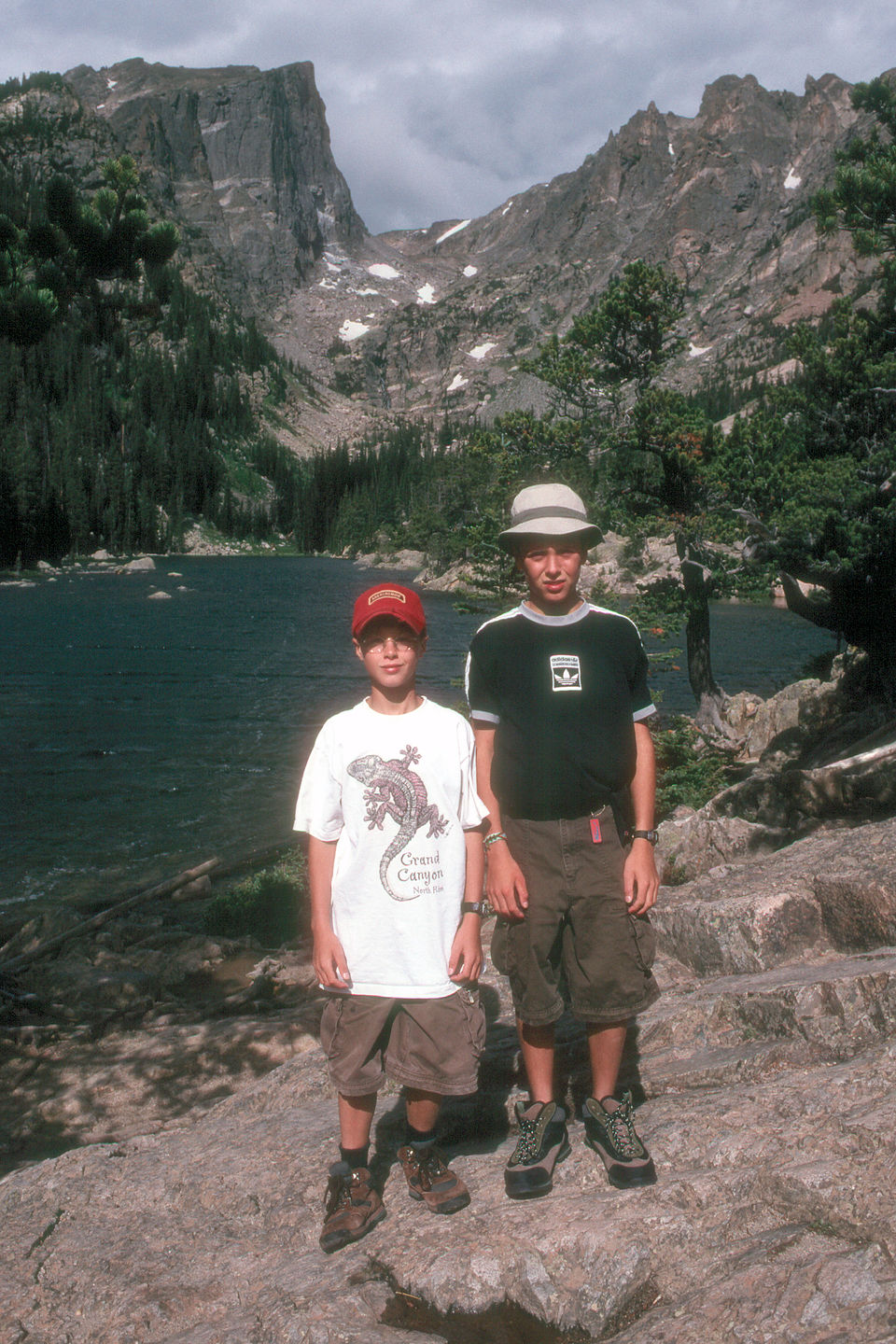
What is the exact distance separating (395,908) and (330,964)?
309mm

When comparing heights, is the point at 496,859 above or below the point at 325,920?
above

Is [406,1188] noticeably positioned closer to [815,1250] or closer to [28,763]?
[815,1250]

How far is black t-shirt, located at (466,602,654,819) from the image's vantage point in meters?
3.30

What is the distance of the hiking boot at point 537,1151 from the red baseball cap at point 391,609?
6.09ft

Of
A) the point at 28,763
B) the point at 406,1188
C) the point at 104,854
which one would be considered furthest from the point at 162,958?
the point at 28,763

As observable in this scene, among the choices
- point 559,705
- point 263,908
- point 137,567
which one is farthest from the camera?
point 137,567

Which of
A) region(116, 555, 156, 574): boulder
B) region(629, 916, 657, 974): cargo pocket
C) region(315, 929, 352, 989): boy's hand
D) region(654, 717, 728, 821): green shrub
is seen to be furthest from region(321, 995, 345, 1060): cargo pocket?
region(116, 555, 156, 574): boulder

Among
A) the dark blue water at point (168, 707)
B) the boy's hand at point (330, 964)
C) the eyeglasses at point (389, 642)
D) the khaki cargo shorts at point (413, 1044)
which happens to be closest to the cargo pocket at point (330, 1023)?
the khaki cargo shorts at point (413, 1044)

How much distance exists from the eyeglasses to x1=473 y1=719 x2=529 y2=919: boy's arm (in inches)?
16.1

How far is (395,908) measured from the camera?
316 cm

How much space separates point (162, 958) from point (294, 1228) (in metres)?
7.20

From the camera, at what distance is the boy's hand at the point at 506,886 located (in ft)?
10.6

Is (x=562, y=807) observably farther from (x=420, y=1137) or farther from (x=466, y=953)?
(x=420, y=1137)

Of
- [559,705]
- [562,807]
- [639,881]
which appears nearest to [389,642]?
[559,705]
